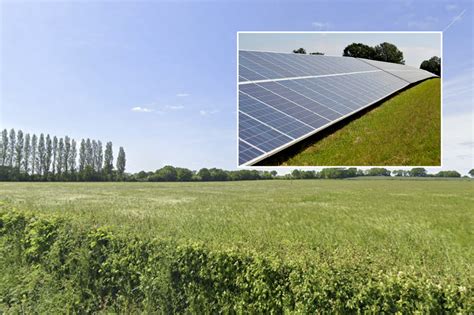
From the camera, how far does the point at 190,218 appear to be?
543cm

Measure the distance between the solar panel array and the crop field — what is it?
135 centimetres

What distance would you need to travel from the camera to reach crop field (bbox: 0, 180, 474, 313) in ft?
7.80

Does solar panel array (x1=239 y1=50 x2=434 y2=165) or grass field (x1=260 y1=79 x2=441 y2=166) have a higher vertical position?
solar panel array (x1=239 y1=50 x2=434 y2=165)

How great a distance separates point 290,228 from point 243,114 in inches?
85.7

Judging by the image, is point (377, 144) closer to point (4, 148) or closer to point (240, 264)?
point (240, 264)

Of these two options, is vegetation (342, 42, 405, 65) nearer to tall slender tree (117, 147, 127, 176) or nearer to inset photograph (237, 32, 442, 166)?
inset photograph (237, 32, 442, 166)

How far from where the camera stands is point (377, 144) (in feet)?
11.3

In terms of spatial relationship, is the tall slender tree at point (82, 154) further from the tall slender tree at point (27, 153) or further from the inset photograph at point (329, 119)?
the inset photograph at point (329, 119)

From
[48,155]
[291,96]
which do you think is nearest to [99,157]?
[48,155]

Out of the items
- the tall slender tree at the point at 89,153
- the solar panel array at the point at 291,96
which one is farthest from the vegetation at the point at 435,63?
the tall slender tree at the point at 89,153

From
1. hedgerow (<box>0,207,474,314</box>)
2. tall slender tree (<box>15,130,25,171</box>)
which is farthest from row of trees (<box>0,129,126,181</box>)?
hedgerow (<box>0,207,474,314</box>)

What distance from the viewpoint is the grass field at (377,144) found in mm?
3234

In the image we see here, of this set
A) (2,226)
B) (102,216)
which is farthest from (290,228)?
(2,226)

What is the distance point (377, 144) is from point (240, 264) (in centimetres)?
243
